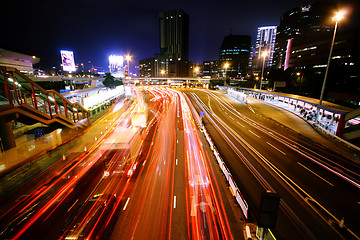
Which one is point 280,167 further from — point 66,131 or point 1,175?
point 66,131

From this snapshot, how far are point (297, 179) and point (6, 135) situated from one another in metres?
25.4

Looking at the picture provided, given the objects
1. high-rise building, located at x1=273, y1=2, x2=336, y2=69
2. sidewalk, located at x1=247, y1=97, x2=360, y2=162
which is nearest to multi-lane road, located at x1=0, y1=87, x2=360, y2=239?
sidewalk, located at x1=247, y1=97, x2=360, y2=162

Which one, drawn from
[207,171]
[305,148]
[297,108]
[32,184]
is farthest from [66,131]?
[297,108]

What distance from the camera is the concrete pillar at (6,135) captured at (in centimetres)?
1479

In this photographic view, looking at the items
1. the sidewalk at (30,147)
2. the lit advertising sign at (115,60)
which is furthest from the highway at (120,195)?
the lit advertising sign at (115,60)

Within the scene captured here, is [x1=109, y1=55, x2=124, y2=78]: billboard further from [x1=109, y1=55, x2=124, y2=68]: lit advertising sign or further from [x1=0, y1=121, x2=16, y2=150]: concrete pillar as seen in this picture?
[x1=0, y1=121, x2=16, y2=150]: concrete pillar

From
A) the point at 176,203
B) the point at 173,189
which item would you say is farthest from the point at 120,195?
the point at 176,203

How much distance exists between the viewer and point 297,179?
12.8 meters

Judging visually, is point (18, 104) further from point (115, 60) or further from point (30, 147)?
point (115, 60)

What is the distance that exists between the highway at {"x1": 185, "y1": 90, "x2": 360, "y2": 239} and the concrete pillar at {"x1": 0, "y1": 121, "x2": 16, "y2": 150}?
20429 millimetres

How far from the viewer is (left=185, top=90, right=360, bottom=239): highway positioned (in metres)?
8.80

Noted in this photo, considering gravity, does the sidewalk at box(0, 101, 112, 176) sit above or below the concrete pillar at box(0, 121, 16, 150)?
below

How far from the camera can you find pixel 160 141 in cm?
2000

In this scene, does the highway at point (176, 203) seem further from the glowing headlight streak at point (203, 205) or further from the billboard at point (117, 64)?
the billboard at point (117, 64)
